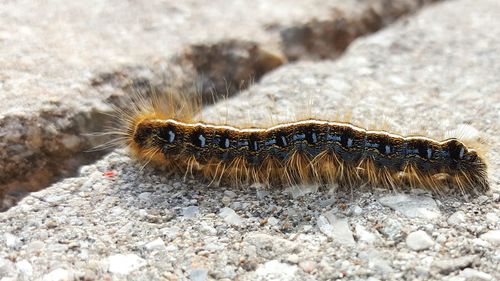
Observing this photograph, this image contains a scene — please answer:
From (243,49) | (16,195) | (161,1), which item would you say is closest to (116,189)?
(16,195)

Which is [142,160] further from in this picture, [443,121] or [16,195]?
[443,121]

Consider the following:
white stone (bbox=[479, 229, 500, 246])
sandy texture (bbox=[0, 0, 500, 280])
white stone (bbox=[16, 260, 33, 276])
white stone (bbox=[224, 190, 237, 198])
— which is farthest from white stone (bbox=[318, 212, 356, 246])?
white stone (bbox=[16, 260, 33, 276])

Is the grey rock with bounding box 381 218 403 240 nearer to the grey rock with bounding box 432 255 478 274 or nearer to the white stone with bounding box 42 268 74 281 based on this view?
the grey rock with bounding box 432 255 478 274

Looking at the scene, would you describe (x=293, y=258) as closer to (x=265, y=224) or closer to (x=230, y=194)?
(x=265, y=224)

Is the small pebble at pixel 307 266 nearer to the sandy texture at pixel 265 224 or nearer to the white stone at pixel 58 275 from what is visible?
the sandy texture at pixel 265 224

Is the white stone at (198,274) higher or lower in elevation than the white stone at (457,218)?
lower

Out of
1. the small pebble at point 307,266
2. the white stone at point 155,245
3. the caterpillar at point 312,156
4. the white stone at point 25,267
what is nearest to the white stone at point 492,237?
the caterpillar at point 312,156
